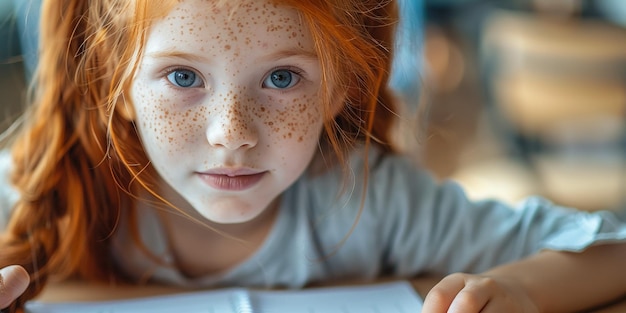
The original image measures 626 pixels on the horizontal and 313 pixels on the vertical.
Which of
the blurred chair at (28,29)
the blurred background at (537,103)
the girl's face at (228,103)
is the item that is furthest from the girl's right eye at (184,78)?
the blurred background at (537,103)

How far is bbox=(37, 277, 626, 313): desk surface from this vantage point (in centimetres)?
60

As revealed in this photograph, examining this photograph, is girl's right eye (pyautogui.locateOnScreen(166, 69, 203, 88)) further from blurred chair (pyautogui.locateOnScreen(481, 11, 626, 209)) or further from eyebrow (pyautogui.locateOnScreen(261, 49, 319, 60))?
blurred chair (pyautogui.locateOnScreen(481, 11, 626, 209))

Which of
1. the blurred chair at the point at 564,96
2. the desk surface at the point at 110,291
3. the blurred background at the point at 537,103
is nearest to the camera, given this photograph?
the desk surface at the point at 110,291

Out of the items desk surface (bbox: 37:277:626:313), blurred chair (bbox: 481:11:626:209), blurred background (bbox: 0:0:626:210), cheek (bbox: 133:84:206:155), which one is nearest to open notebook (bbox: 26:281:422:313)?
desk surface (bbox: 37:277:626:313)

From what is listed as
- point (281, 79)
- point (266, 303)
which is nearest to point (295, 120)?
point (281, 79)

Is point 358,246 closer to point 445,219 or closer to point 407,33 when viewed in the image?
point 445,219

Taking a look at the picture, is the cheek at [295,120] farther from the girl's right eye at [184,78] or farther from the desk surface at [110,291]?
the desk surface at [110,291]

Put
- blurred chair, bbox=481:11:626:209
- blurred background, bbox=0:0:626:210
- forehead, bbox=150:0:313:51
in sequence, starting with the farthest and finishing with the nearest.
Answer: blurred chair, bbox=481:11:626:209, blurred background, bbox=0:0:626:210, forehead, bbox=150:0:313:51

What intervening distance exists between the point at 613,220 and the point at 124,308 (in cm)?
39

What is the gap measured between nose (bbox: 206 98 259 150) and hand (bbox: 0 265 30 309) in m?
0.15

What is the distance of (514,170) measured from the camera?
5.74ft

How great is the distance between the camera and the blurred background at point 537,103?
161 centimetres

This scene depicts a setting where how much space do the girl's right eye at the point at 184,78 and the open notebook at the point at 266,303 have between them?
16cm

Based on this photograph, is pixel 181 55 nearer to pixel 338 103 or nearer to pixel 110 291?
pixel 338 103
